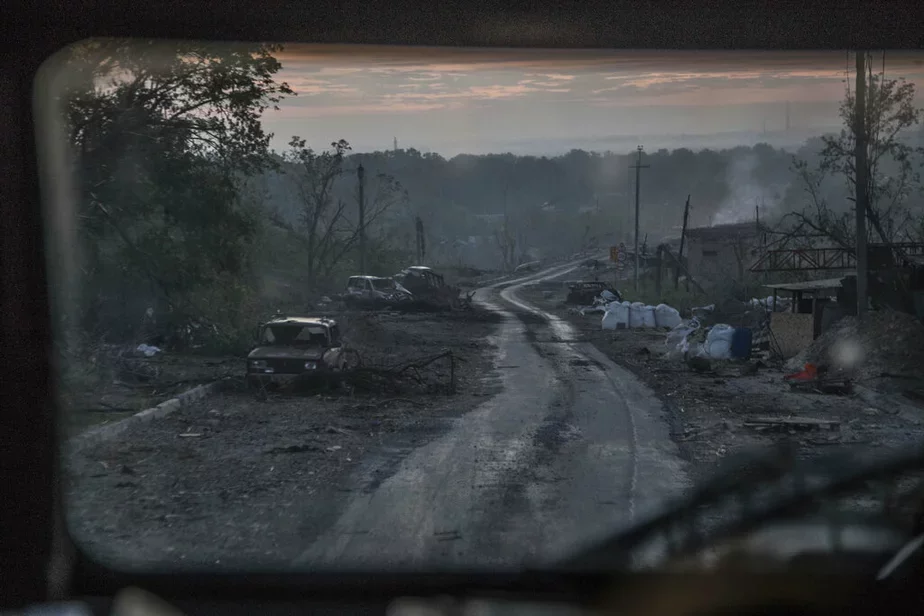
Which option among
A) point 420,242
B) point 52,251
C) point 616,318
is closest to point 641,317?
point 616,318

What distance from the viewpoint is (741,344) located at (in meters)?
21.5

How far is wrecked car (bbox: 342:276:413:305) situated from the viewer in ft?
64.7

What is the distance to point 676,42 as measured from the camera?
6.01 m

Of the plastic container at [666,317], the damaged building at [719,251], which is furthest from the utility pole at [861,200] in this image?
the damaged building at [719,251]

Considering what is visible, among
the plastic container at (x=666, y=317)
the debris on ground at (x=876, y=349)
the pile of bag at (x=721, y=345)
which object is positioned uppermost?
the debris on ground at (x=876, y=349)

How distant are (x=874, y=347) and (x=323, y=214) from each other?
1164cm

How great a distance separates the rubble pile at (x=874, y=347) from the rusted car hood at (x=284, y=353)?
9.51m

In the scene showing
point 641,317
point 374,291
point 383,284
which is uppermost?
point 383,284

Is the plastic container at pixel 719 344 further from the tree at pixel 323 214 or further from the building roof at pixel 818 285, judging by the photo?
the tree at pixel 323 214

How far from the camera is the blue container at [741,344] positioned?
21.3 metres

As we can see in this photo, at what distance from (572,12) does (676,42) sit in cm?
99

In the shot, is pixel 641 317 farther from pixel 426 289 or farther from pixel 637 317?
pixel 426 289

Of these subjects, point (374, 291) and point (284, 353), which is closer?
point (284, 353)

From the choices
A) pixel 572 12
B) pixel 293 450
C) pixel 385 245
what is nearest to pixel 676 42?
pixel 572 12
